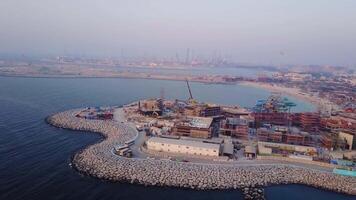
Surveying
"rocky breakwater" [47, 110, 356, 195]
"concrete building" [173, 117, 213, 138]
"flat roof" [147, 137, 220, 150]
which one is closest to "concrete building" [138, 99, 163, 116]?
"concrete building" [173, 117, 213, 138]

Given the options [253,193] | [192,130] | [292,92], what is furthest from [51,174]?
[292,92]

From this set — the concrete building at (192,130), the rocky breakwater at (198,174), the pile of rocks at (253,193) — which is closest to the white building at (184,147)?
the rocky breakwater at (198,174)

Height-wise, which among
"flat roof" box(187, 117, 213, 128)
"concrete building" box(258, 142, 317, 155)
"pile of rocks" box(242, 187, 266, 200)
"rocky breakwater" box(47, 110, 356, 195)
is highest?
"flat roof" box(187, 117, 213, 128)

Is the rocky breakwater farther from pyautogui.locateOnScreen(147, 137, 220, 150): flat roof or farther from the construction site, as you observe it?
pyautogui.locateOnScreen(147, 137, 220, 150): flat roof

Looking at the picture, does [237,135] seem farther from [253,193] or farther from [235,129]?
[253,193]

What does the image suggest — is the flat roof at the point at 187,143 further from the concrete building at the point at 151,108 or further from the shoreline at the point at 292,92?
the shoreline at the point at 292,92

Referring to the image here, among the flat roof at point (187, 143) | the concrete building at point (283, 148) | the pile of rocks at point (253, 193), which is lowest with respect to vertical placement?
the pile of rocks at point (253, 193)
